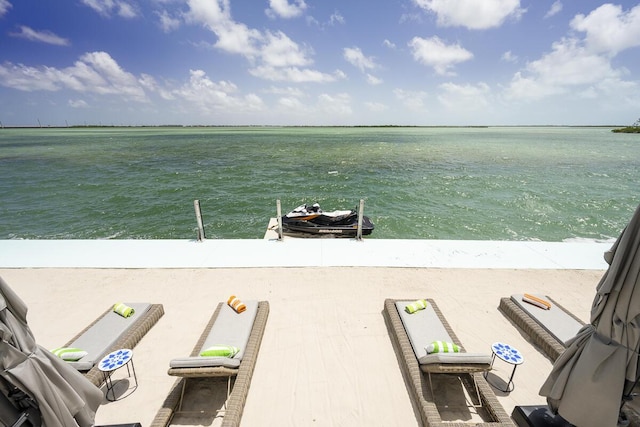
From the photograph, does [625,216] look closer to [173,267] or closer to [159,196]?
[173,267]

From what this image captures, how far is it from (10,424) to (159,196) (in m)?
22.0

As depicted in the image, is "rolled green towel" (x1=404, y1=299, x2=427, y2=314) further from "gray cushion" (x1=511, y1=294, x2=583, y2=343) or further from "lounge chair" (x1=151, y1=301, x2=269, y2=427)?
Result: "lounge chair" (x1=151, y1=301, x2=269, y2=427)

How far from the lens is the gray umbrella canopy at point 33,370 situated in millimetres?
2256

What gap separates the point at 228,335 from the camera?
4512 mm

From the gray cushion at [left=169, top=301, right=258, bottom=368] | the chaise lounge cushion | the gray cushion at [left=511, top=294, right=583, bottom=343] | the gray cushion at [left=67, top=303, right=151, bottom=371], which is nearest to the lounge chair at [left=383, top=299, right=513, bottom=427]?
the chaise lounge cushion

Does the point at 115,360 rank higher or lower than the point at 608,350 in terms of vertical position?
lower

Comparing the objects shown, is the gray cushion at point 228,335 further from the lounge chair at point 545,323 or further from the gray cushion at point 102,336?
the lounge chair at point 545,323

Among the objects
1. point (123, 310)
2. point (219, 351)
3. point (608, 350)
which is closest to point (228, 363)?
point (219, 351)

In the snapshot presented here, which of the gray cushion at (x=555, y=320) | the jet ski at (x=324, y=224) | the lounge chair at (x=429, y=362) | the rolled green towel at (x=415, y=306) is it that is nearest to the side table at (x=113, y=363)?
the lounge chair at (x=429, y=362)

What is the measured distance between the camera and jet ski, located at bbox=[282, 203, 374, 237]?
41.3ft

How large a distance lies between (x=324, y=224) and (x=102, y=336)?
9172 millimetres

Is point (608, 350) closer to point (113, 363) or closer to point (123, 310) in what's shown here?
point (113, 363)

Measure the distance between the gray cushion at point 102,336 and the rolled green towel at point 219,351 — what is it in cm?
159

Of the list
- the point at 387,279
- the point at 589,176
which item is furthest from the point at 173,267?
the point at 589,176
